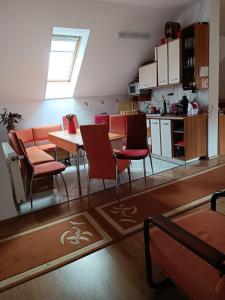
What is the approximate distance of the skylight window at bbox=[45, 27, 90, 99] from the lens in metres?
4.18

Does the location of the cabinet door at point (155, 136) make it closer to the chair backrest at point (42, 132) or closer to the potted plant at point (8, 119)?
the chair backrest at point (42, 132)

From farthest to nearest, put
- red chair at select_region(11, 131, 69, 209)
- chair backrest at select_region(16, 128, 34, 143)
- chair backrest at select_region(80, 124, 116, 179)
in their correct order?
chair backrest at select_region(16, 128, 34, 143) → red chair at select_region(11, 131, 69, 209) → chair backrest at select_region(80, 124, 116, 179)

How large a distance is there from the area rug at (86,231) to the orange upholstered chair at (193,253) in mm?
747

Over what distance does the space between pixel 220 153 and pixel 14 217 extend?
12.0 feet

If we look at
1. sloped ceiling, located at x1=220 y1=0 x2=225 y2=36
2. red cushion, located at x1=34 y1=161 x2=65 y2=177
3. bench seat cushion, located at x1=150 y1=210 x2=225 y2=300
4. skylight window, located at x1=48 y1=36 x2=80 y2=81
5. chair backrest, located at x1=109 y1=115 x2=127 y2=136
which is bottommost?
bench seat cushion, located at x1=150 y1=210 x2=225 y2=300

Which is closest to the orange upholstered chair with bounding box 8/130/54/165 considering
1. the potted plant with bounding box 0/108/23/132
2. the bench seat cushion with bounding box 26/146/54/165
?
the bench seat cushion with bounding box 26/146/54/165

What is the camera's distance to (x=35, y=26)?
141 inches

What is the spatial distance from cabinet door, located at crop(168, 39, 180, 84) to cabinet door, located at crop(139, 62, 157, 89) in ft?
1.52

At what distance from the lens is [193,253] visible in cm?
123

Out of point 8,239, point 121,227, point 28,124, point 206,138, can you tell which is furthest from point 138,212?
point 28,124

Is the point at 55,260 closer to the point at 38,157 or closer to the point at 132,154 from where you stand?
the point at 132,154

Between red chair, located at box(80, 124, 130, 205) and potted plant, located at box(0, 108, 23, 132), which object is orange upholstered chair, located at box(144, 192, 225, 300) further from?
potted plant, located at box(0, 108, 23, 132)

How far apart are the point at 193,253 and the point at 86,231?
1267 millimetres

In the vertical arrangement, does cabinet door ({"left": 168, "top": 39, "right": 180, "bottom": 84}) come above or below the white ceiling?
below
